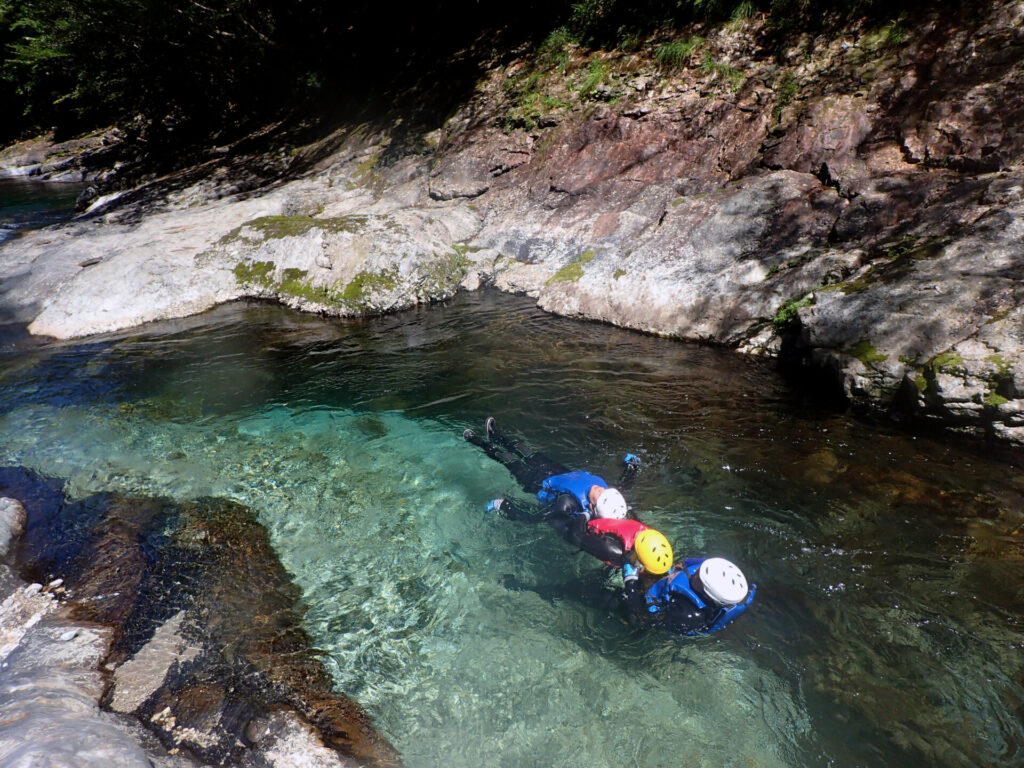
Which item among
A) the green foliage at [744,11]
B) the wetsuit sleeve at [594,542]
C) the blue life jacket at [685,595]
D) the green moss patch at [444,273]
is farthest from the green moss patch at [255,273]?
the green foliage at [744,11]

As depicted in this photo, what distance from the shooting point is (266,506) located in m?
6.12

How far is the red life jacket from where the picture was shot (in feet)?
15.6

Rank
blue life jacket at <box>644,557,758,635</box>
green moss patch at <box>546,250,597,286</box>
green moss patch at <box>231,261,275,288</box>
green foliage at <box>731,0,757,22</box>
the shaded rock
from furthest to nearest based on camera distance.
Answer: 1. green foliage at <box>731,0,757,22</box>
2. green moss patch at <box>231,261,275,288</box>
3. green moss patch at <box>546,250,597,286</box>
4. the shaded rock
5. blue life jacket at <box>644,557,758,635</box>

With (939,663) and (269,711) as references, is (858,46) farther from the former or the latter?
(269,711)

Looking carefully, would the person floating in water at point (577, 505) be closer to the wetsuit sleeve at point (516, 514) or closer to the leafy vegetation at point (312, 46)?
the wetsuit sleeve at point (516, 514)

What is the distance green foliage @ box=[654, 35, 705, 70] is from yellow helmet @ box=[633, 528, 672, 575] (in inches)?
498

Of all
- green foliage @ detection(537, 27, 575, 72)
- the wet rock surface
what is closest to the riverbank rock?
green foliage @ detection(537, 27, 575, 72)

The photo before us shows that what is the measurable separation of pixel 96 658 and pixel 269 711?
1.42m

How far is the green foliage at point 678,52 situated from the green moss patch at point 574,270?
571 centimetres

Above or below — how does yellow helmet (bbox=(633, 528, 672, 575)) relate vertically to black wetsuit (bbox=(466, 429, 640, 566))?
above

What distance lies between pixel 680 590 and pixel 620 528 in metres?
0.76

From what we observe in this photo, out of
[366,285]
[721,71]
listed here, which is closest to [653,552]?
[366,285]

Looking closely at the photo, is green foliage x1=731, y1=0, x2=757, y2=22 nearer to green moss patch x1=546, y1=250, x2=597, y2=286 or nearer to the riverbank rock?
green moss patch x1=546, y1=250, x2=597, y2=286

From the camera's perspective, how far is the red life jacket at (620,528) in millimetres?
4762
